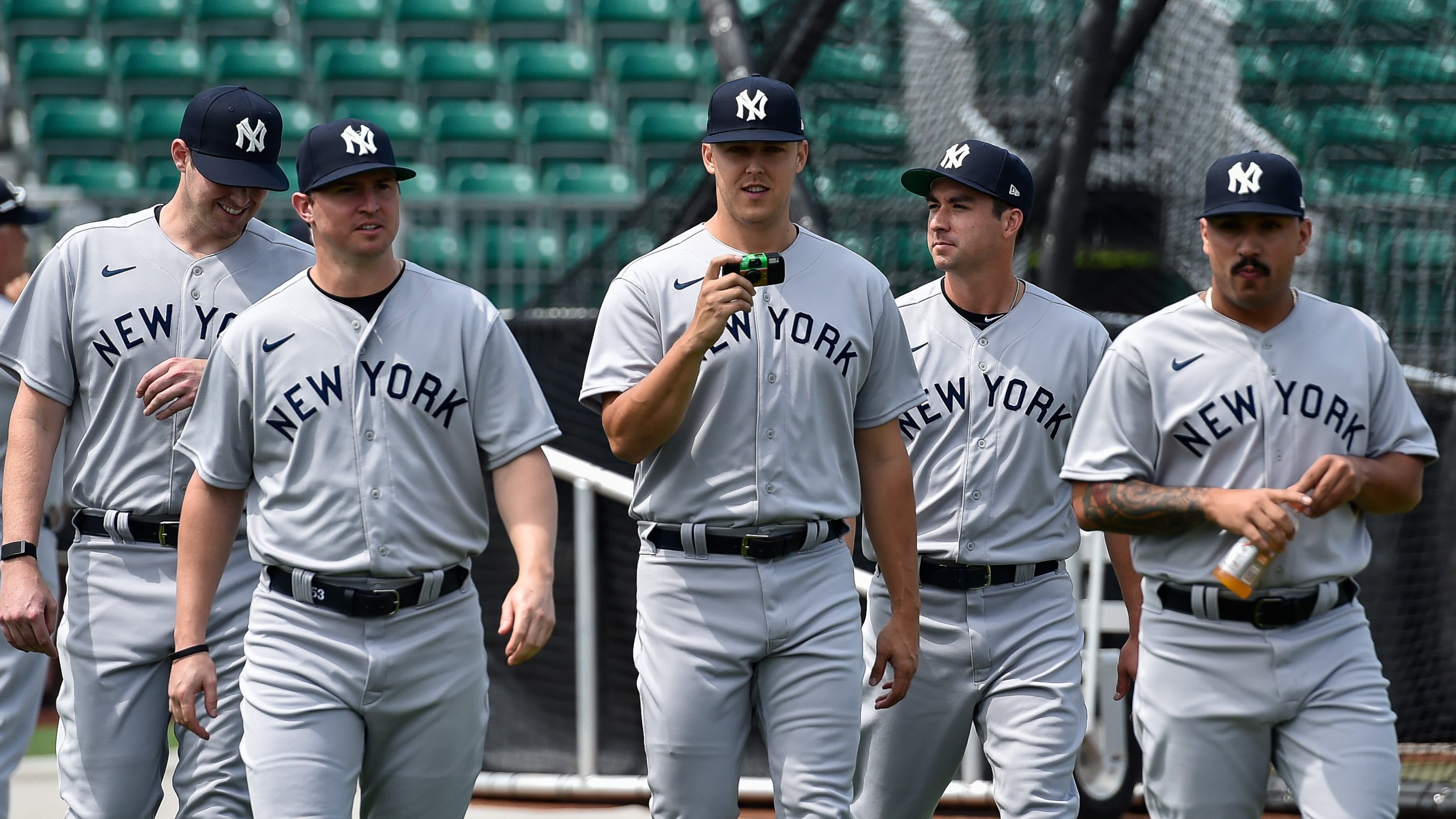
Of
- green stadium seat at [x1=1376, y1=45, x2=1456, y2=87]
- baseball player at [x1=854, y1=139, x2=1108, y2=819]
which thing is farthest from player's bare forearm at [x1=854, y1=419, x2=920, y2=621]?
green stadium seat at [x1=1376, y1=45, x2=1456, y2=87]

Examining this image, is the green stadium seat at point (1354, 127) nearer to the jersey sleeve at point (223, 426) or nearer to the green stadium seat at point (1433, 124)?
the green stadium seat at point (1433, 124)

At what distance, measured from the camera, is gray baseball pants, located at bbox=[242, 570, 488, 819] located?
299cm

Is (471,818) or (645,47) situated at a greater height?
(645,47)

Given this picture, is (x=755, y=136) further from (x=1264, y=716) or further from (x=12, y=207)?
(x=12, y=207)

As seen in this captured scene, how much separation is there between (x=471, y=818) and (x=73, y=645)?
7.75 feet

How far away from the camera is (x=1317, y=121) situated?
7332mm

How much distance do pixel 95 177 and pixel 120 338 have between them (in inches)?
265

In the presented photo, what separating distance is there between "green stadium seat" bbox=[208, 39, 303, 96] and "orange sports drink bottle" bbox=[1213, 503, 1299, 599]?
833 centimetres

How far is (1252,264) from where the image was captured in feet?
11.0

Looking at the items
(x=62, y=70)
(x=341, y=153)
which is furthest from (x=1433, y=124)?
(x=62, y=70)

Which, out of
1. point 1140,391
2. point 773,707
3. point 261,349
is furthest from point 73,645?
point 1140,391

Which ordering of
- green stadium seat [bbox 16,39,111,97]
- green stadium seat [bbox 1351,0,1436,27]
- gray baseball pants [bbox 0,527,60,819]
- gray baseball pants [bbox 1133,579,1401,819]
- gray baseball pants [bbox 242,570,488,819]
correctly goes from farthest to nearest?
Result: green stadium seat [bbox 16,39,111,97]
green stadium seat [bbox 1351,0,1436,27]
gray baseball pants [bbox 0,527,60,819]
gray baseball pants [bbox 1133,579,1401,819]
gray baseball pants [bbox 242,570,488,819]

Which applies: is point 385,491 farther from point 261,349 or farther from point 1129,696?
point 1129,696

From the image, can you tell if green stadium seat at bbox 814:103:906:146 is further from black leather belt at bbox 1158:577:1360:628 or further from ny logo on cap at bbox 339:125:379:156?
ny logo on cap at bbox 339:125:379:156
